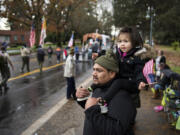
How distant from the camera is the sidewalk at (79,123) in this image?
12.8 ft

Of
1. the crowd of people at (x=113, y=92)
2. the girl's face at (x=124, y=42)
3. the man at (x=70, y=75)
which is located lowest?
the man at (x=70, y=75)

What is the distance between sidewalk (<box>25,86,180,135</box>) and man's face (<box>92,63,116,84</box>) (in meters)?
2.76

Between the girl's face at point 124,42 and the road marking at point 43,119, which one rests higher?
the girl's face at point 124,42

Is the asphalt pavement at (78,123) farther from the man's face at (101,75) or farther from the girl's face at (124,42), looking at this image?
the man's face at (101,75)

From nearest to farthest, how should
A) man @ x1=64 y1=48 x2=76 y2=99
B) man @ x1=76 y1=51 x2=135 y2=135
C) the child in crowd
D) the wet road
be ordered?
1. man @ x1=76 y1=51 x2=135 y2=135
2. the child in crowd
3. the wet road
4. man @ x1=64 y1=48 x2=76 y2=99

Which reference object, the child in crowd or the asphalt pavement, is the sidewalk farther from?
the child in crowd

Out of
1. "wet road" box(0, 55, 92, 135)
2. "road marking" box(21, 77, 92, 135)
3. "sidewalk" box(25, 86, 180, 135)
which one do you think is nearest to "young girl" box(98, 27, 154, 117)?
"road marking" box(21, 77, 92, 135)

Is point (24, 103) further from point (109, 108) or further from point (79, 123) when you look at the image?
point (109, 108)

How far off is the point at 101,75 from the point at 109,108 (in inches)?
11.4

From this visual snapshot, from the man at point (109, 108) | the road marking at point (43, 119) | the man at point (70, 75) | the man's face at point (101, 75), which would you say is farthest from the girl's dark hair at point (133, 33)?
the man at point (70, 75)

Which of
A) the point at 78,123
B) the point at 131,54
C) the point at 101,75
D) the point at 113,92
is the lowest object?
the point at 78,123

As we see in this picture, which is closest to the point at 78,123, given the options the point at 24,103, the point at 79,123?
the point at 79,123

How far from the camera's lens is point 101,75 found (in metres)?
1.46

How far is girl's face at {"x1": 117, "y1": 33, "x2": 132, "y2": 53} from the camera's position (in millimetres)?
1938
